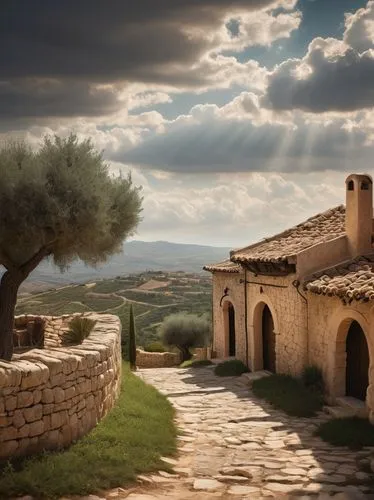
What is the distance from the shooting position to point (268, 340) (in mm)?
16938

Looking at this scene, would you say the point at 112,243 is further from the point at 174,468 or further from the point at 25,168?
the point at 174,468

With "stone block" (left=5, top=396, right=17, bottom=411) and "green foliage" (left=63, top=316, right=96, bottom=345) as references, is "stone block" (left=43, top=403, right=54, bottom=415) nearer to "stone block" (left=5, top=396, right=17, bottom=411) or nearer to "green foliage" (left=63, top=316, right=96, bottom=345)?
"stone block" (left=5, top=396, right=17, bottom=411)

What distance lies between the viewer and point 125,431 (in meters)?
8.78

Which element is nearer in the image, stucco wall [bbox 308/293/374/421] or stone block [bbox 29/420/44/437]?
stone block [bbox 29/420/44/437]

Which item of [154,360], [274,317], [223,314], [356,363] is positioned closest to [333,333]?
[356,363]

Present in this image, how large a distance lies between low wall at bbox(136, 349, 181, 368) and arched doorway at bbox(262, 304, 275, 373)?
11.9 metres

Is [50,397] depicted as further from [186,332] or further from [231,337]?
[186,332]

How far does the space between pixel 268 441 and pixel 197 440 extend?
126 centimetres

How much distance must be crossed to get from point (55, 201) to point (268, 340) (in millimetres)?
8157

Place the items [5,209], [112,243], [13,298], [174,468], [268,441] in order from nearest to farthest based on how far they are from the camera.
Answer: [174,468] → [268,441] → [5,209] → [13,298] → [112,243]

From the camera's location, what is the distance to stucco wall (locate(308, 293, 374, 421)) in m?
10.9

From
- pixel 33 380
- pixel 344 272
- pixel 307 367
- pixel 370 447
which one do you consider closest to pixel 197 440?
pixel 370 447

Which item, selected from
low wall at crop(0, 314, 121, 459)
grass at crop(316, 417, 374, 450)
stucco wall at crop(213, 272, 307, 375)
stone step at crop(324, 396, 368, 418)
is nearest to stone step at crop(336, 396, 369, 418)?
stone step at crop(324, 396, 368, 418)

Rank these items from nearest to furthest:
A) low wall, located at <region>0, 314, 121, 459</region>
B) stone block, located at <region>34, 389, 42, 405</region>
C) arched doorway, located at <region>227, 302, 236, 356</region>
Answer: low wall, located at <region>0, 314, 121, 459</region>, stone block, located at <region>34, 389, 42, 405</region>, arched doorway, located at <region>227, 302, 236, 356</region>
